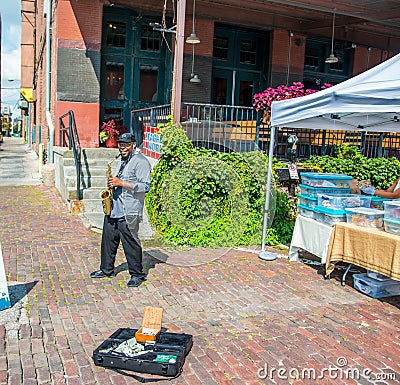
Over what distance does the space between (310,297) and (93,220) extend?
16.8 feet

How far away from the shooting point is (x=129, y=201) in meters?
5.63

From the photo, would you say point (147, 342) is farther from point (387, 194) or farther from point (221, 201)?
point (387, 194)

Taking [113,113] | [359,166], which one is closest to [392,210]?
[359,166]

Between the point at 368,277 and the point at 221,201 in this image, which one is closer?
the point at 368,277

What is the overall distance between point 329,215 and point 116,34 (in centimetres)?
985

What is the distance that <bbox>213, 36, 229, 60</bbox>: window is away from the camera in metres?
14.5

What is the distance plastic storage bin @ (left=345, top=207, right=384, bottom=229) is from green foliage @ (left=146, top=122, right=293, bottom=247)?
193 centimetres

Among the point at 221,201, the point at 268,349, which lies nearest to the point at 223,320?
the point at 268,349

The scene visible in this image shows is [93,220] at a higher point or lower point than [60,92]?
lower

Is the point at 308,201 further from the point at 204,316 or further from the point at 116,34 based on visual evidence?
the point at 116,34

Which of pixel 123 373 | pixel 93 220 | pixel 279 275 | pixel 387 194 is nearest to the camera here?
pixel 123 373

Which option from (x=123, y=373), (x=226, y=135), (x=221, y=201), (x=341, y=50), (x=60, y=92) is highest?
(x=341, y=50)

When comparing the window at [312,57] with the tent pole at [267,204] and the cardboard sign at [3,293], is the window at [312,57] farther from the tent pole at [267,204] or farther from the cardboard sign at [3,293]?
the cardboard sign at [3,293]

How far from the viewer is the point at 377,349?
4.31m
